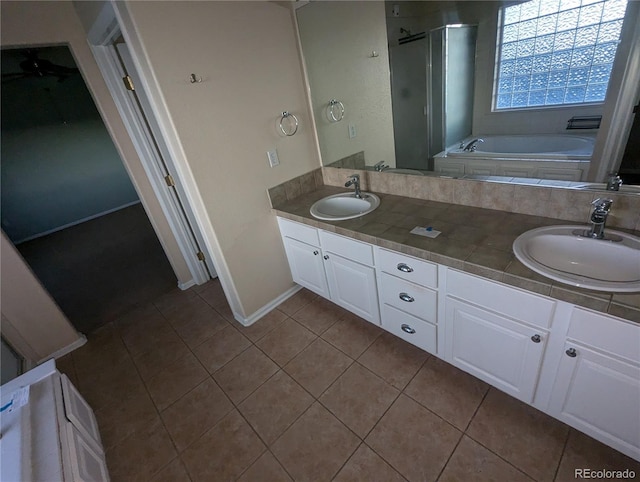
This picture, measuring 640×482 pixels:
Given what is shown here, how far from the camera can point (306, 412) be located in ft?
5.00

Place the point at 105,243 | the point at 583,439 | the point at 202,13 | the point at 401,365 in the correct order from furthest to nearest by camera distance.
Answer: the point at 105,243, the point at 401,365, the point at 202,13, the point at 583,439

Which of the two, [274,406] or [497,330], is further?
[274,406]

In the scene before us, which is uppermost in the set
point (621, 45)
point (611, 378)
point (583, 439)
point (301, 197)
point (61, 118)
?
point (61, 118)

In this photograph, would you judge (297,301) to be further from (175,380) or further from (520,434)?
(520,434)

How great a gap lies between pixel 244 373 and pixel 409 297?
3.64 ft

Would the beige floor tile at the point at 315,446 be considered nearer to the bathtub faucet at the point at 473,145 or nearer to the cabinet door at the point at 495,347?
the cabinet door at the point at 495,347

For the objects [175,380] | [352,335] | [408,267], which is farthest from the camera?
[352,335]

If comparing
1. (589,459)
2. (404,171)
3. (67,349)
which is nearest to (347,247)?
(404,171)

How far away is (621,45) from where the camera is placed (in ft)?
3.47

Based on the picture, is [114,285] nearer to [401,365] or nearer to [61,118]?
[401,365]

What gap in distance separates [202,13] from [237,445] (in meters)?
2.18

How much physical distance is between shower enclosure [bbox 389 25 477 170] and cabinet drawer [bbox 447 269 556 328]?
0.79 m

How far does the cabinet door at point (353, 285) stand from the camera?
1699 mm

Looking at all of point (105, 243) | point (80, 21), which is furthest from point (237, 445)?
point (105, 243)
